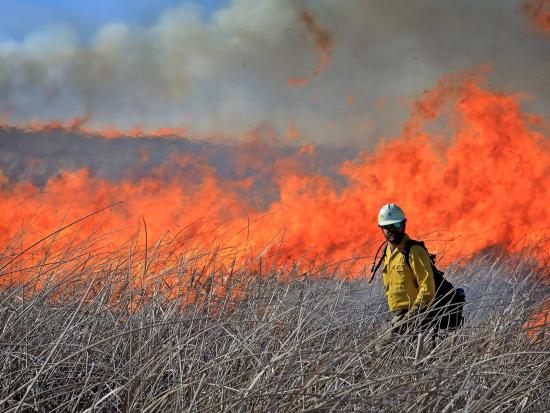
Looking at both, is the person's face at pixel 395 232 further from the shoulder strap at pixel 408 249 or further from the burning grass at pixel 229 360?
the burning grass at pixel 229 360

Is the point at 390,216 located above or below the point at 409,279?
above

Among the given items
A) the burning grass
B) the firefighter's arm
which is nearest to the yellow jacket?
the firefighter's arm

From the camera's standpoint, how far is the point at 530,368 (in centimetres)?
321

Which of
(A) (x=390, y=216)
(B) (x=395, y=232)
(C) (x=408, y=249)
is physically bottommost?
(C) (x=408, y=249)

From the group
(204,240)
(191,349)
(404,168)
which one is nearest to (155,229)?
(404,168)

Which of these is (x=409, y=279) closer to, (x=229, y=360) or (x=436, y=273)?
(x=436, y=273)

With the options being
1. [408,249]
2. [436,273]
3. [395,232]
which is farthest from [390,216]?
[436,273]

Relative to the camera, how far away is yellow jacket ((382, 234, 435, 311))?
4980 mm

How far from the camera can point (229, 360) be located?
8.21 ft

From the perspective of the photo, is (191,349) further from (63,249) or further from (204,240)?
(204,240)

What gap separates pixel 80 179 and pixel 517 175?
889 centimetres

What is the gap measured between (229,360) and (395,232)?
2.88 m

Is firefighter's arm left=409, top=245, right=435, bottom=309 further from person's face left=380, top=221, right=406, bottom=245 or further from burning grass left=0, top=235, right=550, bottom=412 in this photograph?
burning grass left=0, top=235, right=550, bottom=412

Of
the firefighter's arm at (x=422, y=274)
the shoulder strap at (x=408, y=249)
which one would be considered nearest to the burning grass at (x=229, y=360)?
the firefighter's arm at (x=422, y=274)
